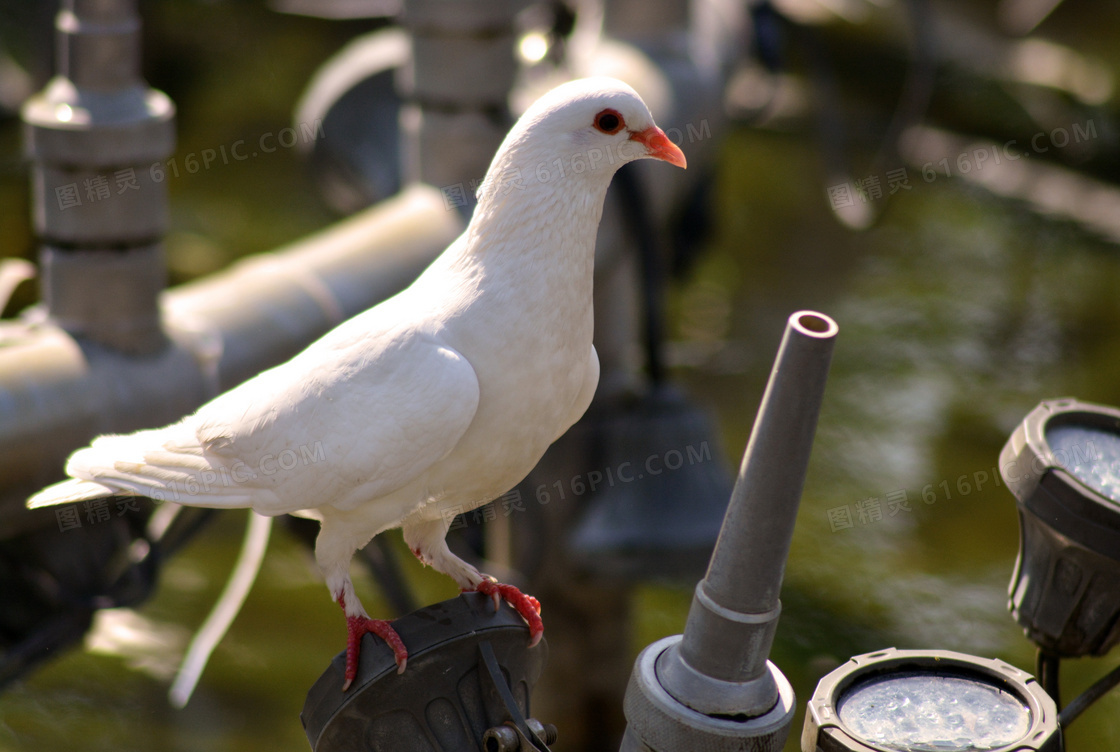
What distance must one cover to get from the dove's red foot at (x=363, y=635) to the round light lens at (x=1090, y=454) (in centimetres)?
138

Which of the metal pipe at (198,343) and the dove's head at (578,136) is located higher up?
the dove's head at (578,136)

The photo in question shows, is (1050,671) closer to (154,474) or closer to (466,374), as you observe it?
(466,374)

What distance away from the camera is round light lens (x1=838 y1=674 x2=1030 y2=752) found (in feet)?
6.68

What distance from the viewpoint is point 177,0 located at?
548 inches

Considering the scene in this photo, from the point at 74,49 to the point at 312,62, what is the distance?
10.1m

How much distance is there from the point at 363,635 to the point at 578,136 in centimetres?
115

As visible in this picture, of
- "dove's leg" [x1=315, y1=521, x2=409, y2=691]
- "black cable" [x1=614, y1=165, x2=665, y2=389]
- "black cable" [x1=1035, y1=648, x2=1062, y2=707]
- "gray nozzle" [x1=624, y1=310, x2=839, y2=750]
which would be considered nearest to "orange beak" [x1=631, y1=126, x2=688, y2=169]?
"gray nozzle" [x1=624, y1=310, x2=839, y2=750]

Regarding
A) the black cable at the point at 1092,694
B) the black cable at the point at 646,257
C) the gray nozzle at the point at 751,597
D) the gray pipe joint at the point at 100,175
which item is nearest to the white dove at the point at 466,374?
the gray nozzle at the point at 751,597

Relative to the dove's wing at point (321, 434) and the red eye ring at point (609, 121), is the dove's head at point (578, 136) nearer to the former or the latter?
the red eye ring at point (609, 121)

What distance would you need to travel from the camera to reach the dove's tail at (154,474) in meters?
2.76

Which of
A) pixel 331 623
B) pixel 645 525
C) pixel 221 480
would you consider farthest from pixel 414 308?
pixel 331 623

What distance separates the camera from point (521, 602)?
2.71 metres

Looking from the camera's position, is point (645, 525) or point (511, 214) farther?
point (645, 525)

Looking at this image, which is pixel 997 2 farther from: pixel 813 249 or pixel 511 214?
pixel 511 214
